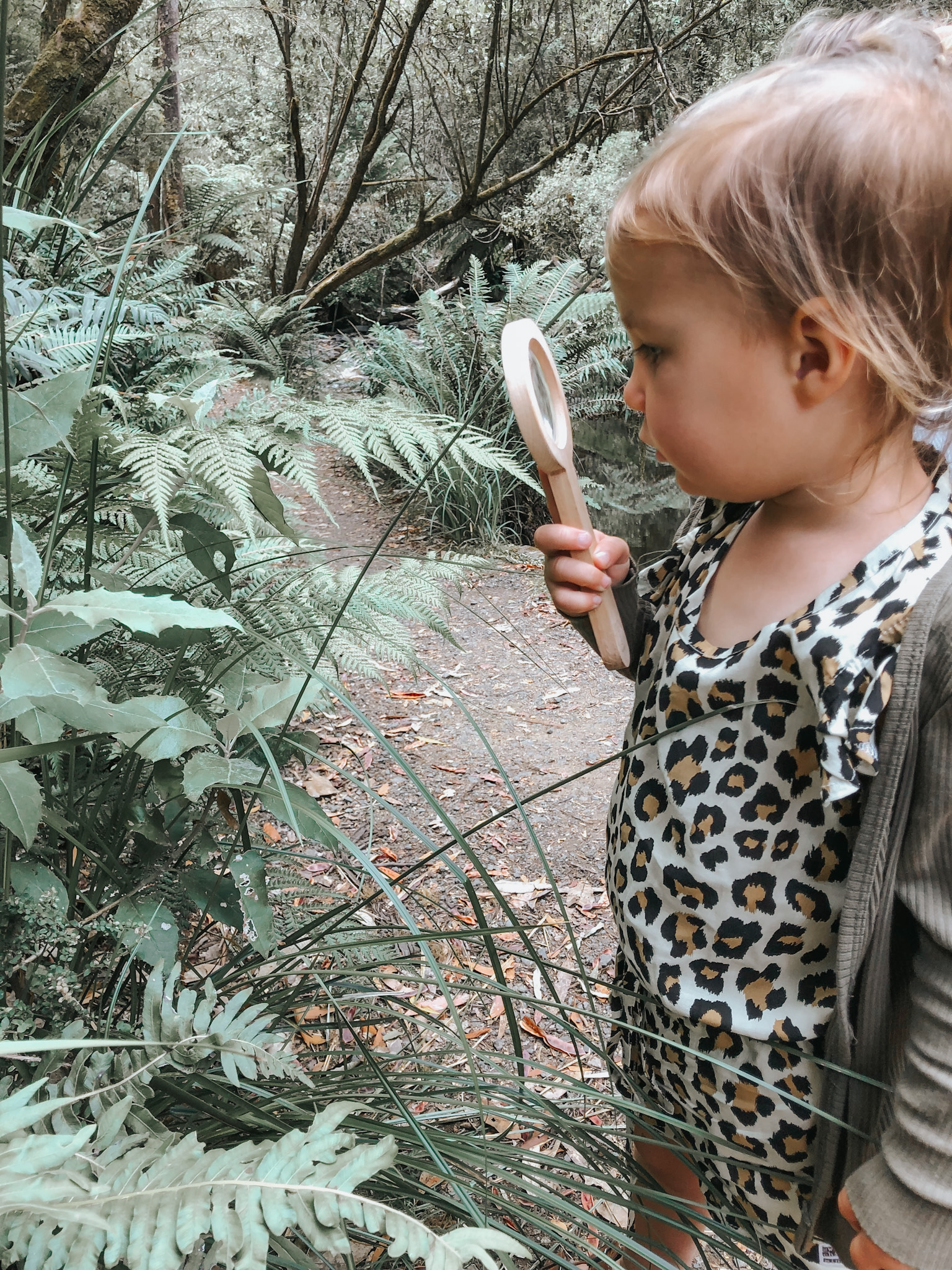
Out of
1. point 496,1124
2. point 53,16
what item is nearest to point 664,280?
point 496,1124

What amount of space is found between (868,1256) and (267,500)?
33.0 inches

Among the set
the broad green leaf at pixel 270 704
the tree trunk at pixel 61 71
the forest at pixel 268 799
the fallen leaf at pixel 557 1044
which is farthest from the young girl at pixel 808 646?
the tree trunk at pixel 61 71

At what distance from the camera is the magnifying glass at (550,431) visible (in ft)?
2.39

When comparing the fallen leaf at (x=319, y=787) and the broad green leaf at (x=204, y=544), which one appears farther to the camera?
the fallen leaf at (x=319, y=787)

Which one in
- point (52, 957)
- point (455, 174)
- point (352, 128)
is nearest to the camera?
point (52, 957)

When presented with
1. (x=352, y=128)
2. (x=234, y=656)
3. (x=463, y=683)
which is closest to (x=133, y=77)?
(x=352, y=128)

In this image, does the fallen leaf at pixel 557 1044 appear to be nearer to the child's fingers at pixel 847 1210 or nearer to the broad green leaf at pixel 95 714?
the child's fingers at pixel 847 1210

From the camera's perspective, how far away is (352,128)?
7418mm

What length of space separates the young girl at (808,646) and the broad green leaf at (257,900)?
0.31 m

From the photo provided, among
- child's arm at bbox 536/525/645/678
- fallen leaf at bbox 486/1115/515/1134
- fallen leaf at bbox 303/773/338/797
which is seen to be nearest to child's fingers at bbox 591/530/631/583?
child's arm at bbox 536/525/645/678

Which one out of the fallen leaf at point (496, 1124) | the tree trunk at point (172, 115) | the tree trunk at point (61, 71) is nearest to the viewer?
the fallen leaf at point (496, 1124)

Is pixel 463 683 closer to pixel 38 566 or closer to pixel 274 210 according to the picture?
pixel 38 566

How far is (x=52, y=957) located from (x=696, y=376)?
784 millimetres

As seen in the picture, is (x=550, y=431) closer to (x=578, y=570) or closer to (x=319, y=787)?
(x=578, y=570)
